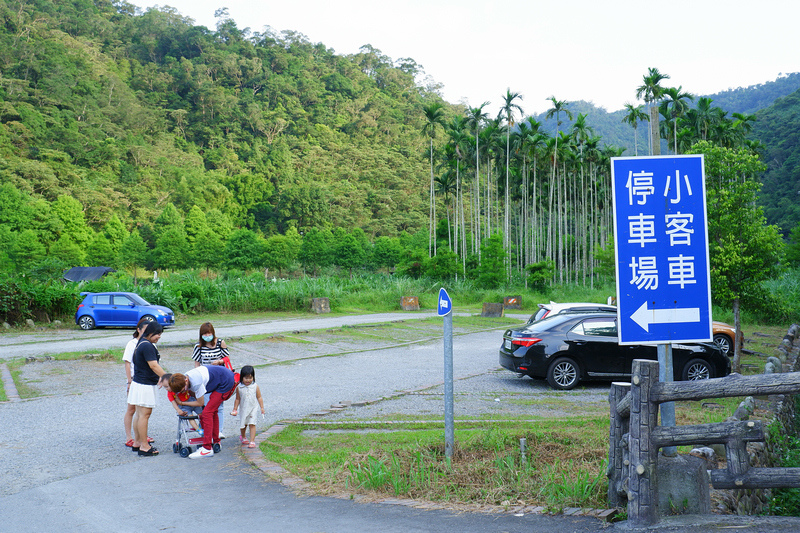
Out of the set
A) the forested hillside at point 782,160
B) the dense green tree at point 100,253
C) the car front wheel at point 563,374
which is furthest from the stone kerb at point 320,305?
the forested hillside at point 782,160

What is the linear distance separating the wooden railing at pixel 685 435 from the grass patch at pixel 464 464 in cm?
61

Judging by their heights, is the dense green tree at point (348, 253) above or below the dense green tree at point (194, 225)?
below

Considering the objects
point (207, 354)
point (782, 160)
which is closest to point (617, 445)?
point (207, 354)

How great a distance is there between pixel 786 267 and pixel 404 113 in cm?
9647

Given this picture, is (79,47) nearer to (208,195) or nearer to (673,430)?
(208,195)

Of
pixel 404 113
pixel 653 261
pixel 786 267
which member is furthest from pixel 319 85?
pixel 653 261

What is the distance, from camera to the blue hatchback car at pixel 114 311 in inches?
899

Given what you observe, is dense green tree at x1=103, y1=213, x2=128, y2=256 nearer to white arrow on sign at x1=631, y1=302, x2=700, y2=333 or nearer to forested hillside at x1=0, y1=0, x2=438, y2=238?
forested hillside at x1=0, y1=0, x2=438, y2=238

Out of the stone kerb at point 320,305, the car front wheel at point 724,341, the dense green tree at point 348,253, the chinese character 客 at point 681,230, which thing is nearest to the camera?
the chinese character 客 at point 681,230

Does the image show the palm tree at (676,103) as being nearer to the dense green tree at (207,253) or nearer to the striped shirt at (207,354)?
the dense green tree at (207,253)

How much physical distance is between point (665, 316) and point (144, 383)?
558 centimetres

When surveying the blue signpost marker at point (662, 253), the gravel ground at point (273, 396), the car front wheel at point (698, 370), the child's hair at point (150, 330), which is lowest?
the gravel ground at point (273, 396)

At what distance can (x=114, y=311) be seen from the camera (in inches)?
906

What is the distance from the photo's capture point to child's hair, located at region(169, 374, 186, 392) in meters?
6.92
